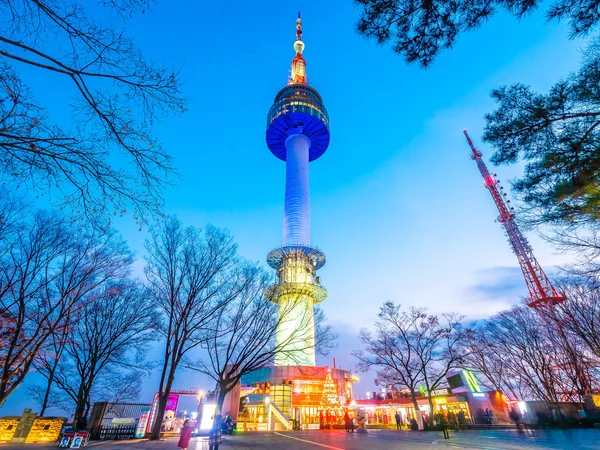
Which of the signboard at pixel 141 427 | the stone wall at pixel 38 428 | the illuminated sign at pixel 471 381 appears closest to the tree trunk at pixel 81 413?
the stone wall at pixel 38 428

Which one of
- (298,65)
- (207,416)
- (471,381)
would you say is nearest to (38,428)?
(207,416)

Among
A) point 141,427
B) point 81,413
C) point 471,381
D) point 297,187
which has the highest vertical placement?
point 297,187

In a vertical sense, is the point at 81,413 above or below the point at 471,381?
below

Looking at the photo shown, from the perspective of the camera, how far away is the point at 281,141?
77188 mm

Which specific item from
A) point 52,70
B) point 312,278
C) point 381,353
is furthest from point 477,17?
point 312,278

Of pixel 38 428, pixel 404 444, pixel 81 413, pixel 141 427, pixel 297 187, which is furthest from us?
pixel 297 187

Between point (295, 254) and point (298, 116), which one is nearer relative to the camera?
point (295, 254)

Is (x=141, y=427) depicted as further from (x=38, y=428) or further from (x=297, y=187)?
(x=297, y=187)

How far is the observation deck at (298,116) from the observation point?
69.4 metres

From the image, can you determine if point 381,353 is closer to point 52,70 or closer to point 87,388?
point 87,388

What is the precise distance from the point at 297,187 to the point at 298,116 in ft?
66.7

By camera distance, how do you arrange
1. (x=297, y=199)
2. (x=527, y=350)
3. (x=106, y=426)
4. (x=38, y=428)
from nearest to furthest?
(x=38, y=428) → (x=106, y=426) → (x=527, y=350) → (x=297, y=199)

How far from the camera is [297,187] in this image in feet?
199

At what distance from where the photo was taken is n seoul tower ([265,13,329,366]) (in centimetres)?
4894
